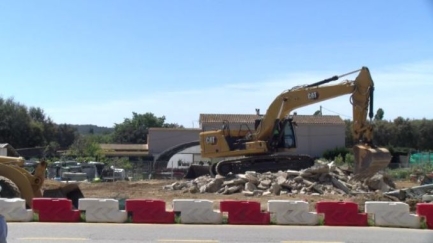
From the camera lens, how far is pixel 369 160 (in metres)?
24.1

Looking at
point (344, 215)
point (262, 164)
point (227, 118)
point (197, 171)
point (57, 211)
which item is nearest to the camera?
point (344, 215)

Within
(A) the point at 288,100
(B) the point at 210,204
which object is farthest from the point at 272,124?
(B) the point at 210,204

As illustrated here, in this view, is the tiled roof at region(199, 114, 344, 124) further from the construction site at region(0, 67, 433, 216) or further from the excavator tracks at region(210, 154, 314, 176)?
the excavator tracks at region(210, 154, 314, 176)

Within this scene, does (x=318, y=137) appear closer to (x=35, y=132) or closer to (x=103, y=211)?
(x=35, y=132)

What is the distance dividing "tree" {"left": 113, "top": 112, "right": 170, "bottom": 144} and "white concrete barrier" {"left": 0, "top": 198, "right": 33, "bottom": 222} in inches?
4438

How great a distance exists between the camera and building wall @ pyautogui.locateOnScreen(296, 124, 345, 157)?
7506cm

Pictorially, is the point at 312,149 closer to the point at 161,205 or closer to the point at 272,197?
the point at 272,197

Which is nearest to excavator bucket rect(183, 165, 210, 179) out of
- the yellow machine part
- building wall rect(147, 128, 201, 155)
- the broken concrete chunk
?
the broken concrete chunk

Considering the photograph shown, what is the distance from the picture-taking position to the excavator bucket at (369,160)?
942 inches

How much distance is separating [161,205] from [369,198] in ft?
30.3

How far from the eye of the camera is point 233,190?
26.4 meters

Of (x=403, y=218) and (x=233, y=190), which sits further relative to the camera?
(x=233, y=190)

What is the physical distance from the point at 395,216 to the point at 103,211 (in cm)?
703

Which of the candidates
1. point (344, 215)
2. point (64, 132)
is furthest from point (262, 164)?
point (64, 132)
